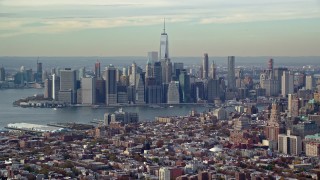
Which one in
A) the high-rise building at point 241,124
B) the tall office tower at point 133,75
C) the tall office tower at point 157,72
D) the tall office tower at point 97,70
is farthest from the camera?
the tall office tower at point 97,70

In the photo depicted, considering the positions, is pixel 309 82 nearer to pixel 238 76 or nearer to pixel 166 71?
pixel 166 71

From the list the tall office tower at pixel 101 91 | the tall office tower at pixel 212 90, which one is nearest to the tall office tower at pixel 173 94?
the tall office tower at pixel 212 90

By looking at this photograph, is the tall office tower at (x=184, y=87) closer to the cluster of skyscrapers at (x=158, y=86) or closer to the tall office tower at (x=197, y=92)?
the cluster of skyscrapers at (x=158, y=86)

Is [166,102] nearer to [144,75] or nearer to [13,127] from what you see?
[144,75]

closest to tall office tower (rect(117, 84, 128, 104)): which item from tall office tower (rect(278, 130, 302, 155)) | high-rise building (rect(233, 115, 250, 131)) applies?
high-rise building (rect(233, 115, 250, 131))

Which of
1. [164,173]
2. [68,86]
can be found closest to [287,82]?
[68,86]
